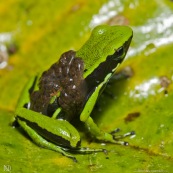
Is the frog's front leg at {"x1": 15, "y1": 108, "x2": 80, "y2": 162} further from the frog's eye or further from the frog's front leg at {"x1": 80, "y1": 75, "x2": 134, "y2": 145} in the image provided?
the frog's eye

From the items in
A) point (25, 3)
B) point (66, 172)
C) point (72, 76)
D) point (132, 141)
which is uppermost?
point (25, 3)

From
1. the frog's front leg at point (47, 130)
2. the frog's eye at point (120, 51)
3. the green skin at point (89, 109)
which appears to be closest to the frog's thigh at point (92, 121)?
the green skin at point (89, 109)

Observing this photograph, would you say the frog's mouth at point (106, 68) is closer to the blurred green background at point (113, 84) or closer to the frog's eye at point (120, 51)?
the frog's eye at point (120, 51)

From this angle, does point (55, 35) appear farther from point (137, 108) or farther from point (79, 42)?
point (137, 108)

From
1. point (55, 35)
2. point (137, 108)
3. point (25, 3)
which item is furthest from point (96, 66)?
point (25, 3)

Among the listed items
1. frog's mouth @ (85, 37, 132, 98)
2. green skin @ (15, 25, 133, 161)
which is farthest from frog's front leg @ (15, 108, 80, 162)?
frog's mouth @ (85, 37, 132, 98)
